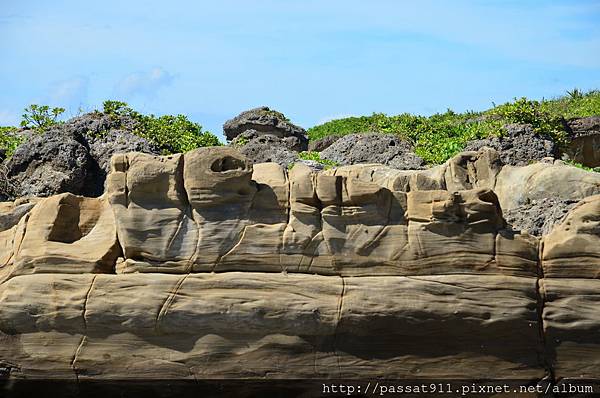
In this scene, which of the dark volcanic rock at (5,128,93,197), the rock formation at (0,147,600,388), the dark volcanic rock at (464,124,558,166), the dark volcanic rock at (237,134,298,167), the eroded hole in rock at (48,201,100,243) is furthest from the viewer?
the dark volcanic rock at (464,124,558,166)

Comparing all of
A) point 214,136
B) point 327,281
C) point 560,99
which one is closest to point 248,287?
point 327,281

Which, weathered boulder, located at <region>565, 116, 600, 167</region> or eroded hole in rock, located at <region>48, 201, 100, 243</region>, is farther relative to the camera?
weathered boulder, located at <region>565, 116, 600, 167</region>

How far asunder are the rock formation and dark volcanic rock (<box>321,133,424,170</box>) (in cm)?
629

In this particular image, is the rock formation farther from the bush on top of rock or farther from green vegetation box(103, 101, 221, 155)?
green vegetation box(103, 101, 221, 155)

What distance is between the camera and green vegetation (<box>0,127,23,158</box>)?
17.1 m

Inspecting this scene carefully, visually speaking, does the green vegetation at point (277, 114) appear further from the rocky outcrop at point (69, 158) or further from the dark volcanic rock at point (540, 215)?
the dark volcanic rock at point (540, 215)

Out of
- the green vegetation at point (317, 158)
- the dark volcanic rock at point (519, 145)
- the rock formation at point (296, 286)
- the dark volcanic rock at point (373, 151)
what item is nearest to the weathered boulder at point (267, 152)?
the green vegetation at point (317, 158)

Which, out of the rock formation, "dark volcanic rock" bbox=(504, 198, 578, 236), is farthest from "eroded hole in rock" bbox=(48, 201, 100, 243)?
"dark volcanic rock" bbox=(504, 198, 578, 236)

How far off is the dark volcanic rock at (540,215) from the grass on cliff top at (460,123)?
533cm

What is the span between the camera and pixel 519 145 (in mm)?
17156

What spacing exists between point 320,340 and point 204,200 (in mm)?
1947

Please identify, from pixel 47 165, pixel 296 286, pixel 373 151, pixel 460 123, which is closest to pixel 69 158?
pixel 47 165

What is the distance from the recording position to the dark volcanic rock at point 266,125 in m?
20.9

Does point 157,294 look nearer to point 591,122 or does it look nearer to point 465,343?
point 465,343
